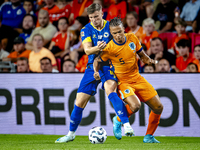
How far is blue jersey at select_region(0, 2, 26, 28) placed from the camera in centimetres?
855

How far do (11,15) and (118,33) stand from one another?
493 centimetres

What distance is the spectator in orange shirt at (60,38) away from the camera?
7.88m

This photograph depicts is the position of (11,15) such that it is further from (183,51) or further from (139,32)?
(183,51)

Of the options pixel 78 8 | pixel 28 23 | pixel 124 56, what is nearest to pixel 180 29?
pixel 78 8

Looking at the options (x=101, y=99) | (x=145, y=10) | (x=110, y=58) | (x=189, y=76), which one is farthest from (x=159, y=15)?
(x=110, y=58)

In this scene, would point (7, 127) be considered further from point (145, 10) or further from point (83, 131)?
point (145, 10)

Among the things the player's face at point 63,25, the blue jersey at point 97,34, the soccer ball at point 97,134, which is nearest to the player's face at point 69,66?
the player's face at point 63,25

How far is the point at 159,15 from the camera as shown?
770cm

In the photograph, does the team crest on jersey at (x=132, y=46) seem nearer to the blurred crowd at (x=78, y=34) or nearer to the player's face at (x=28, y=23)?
the blurred crowd at (x=78, y=34)

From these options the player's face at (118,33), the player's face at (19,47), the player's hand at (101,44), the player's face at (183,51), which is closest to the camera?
the player's hand at (101,44)

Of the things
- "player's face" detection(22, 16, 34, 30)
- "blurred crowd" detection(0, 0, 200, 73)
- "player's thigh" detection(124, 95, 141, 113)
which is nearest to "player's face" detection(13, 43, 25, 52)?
"blurred crowd" detection(0, 0, 200, 73)

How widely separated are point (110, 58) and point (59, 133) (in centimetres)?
271

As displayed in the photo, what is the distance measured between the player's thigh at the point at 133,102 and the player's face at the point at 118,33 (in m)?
0.85

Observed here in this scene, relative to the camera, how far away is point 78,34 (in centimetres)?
795
